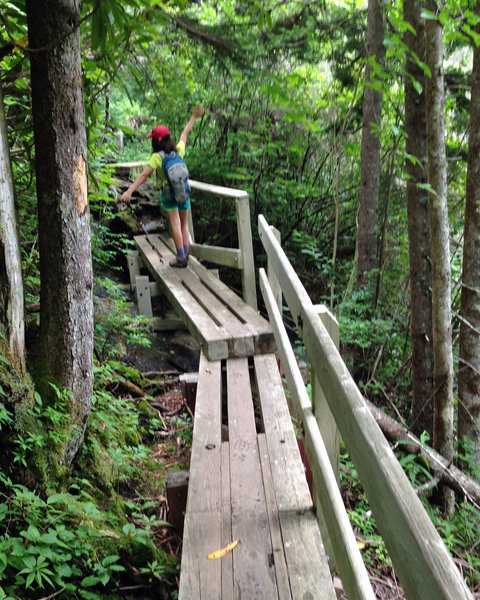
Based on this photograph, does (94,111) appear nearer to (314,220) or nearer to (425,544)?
(425,544)

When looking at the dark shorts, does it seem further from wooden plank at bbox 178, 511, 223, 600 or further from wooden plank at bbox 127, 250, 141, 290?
wooden plank at bbox 178, 511, 223, 600

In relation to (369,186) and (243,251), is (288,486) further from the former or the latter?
(369,186)

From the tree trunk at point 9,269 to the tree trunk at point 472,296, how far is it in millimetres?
4274

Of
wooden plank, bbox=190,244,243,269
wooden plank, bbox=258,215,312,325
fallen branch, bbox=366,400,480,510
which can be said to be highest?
wooden plank, bbox=258,215,312,325

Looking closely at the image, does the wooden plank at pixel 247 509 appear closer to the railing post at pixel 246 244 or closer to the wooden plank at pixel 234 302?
the wooden plank at pixel 234 302

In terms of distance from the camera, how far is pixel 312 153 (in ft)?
32.0

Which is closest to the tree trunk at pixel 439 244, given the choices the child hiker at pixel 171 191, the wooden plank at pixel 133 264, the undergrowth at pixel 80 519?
the child hiker at pixel 171 191

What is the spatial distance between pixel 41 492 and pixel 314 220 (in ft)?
25.7

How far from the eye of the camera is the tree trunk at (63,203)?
2650 mm

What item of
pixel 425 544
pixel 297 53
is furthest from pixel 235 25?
pixel 425 544

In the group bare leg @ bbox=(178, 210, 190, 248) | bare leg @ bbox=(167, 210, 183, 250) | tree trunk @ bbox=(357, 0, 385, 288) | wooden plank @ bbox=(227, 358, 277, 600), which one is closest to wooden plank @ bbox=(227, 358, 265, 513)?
wooden plank @ bbox=(227, 358, 277, 600)

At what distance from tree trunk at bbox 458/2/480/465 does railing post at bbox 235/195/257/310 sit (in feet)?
7.62

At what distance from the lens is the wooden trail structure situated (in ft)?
3.21

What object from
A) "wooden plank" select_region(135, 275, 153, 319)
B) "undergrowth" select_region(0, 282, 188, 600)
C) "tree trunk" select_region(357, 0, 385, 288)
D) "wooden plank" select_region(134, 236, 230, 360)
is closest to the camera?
"undergrowth" select_region(0, 282, 188, 600)
